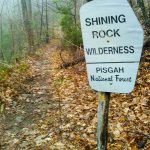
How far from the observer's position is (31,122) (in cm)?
670

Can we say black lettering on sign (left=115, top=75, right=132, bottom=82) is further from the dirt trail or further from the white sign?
the dirt trail

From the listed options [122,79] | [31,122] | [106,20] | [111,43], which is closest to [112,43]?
[111,43]

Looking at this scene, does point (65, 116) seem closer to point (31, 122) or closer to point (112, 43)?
point (31, 122)

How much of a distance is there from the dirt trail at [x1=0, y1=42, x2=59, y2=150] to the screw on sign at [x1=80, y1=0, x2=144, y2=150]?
292cm

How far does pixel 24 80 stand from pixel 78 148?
205 inches

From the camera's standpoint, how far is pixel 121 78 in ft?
9.46

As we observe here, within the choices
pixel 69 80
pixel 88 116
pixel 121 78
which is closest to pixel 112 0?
pixel 121 78

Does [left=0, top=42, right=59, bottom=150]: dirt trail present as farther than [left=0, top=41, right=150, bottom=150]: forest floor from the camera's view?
Yes

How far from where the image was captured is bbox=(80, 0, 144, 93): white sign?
268cm

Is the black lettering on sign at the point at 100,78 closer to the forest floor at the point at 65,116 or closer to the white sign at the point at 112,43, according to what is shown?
the white sign at the point at 112,43

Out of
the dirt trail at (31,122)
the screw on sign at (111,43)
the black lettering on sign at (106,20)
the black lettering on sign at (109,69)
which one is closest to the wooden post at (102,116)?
the screw on sign at (111,43)

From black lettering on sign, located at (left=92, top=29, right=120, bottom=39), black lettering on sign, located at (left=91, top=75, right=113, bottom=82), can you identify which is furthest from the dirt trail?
black lettering on sign, located at (left=92, top=29, right=120, bottom=39)

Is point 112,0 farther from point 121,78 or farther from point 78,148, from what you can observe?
point 78,148

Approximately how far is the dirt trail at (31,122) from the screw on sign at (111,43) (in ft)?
9.59
